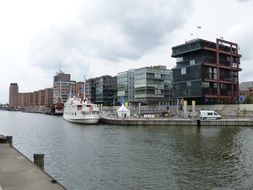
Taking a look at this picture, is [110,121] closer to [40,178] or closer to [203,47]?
[203,47]

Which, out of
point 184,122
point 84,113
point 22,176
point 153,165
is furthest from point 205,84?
point 22,176

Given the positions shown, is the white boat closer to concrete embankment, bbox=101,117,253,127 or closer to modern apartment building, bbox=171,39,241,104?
concrete embankment, bbox=101,117,253,127

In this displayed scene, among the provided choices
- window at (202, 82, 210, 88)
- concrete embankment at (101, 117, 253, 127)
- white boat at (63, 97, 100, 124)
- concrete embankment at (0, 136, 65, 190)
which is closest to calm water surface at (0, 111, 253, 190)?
concrete embankment at (0, 136, 65, 190)

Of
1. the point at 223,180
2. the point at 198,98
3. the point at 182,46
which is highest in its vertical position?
the point at 182,46

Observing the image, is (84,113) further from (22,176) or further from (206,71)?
(22,176)

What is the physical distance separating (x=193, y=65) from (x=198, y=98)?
50.4 ft

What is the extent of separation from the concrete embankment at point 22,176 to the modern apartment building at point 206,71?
13118 cm

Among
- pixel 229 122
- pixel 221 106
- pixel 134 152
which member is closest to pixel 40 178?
pixel 134 152

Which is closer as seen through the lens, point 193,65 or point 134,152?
point 134,152

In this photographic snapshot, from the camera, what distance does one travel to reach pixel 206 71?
A: 15462 centimetres

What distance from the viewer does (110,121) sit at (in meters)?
112

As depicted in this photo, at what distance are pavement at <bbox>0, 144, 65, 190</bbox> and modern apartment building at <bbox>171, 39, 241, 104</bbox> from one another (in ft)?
431

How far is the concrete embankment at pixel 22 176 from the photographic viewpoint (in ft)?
65.2

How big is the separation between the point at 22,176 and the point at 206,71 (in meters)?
140
